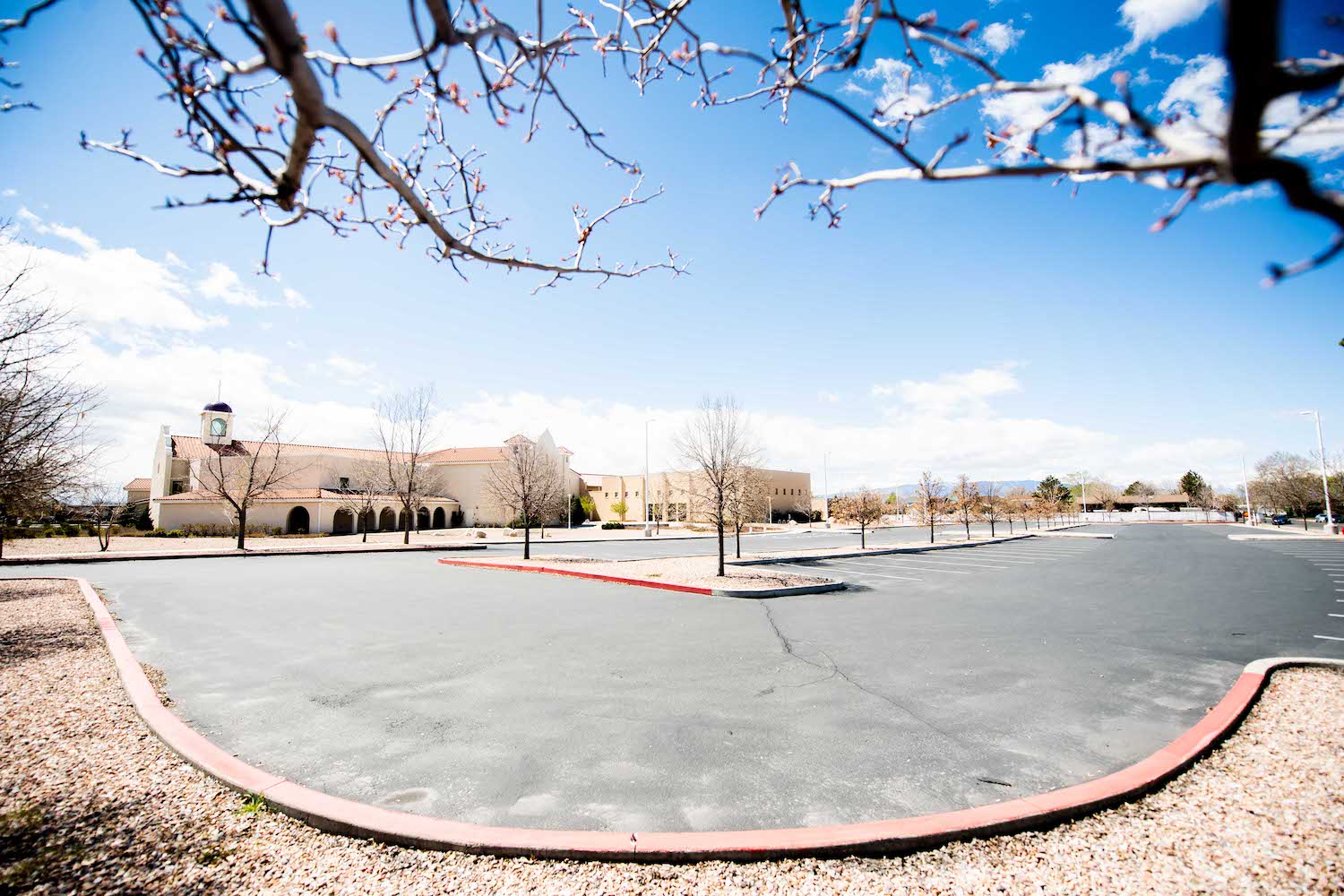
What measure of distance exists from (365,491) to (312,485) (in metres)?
11.6

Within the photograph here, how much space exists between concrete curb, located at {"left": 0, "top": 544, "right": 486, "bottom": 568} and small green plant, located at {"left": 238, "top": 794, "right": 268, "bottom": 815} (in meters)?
27.1

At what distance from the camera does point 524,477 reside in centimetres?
2434

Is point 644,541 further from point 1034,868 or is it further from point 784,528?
point 1034,868

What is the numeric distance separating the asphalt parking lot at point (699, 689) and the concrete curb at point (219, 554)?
45.9ft

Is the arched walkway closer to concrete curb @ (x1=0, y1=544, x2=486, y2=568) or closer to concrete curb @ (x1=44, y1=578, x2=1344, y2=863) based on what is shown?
concrete curb @ (x1=0, y1=544, x2=486, y2=568)

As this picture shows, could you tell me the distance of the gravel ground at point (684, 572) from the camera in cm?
1432

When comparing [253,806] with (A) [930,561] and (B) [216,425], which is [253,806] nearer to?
(A) [930,561]

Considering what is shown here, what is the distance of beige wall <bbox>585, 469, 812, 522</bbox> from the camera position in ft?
197

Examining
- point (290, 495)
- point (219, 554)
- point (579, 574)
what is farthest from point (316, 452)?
point (579, 574)

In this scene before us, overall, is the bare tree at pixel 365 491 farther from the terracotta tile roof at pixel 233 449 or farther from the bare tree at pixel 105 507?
the bare tree at pixel 105 507

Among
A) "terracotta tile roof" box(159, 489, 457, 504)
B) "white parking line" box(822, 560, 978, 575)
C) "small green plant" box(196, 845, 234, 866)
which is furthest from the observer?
"terracotta tile roof" box(159, 489, 457, 504)

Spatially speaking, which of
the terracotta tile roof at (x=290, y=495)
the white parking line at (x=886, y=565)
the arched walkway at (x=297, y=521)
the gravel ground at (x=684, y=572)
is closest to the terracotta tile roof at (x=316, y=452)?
the terracotta tile roof at (x=290, y=495)

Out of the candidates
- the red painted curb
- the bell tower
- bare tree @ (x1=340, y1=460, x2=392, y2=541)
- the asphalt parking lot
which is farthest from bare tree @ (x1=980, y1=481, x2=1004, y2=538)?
the bell tower

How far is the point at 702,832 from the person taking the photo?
342 cm
